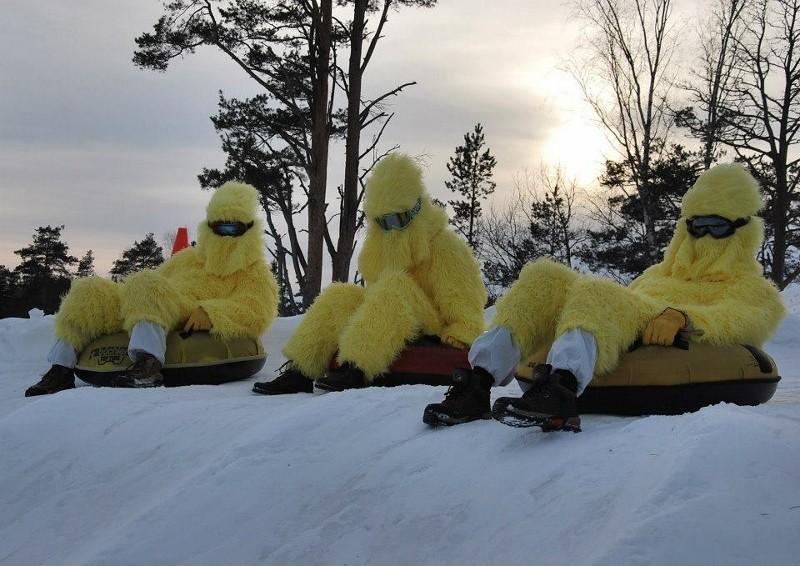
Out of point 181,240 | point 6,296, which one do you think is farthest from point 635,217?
point 6,296

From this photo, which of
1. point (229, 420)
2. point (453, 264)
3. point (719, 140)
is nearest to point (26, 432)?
point (229, 420)

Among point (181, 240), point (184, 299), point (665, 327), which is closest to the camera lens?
point (665, 327)

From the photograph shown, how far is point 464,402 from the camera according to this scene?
324cm

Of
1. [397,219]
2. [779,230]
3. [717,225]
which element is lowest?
[717,225]

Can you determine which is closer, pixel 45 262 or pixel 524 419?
pixel 524 419

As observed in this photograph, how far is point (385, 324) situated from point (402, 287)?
28 cm

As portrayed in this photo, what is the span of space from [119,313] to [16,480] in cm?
218

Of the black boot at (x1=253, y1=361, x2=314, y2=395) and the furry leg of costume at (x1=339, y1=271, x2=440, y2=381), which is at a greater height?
the furry leg of costume at (x1=339, y1=271, x2=440, y2=381)

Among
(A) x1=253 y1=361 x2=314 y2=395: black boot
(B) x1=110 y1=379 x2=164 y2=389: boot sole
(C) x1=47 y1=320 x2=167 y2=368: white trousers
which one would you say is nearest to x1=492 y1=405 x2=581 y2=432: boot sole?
(A) x1=253 y1=361 x2=314 y2=395: black boot

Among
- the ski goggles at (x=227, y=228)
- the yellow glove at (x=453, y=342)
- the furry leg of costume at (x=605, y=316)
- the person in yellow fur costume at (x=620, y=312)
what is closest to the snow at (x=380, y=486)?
the person in yellow fur costume at (x=620, y=312)

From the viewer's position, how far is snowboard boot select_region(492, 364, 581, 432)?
2.78m

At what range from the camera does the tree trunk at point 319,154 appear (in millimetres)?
11727

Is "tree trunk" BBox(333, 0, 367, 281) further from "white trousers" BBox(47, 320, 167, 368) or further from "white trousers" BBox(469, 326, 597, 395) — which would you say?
"white trousers" BBox(469, 326, 597, 395)

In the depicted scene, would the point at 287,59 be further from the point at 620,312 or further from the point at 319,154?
the point at 620,312
